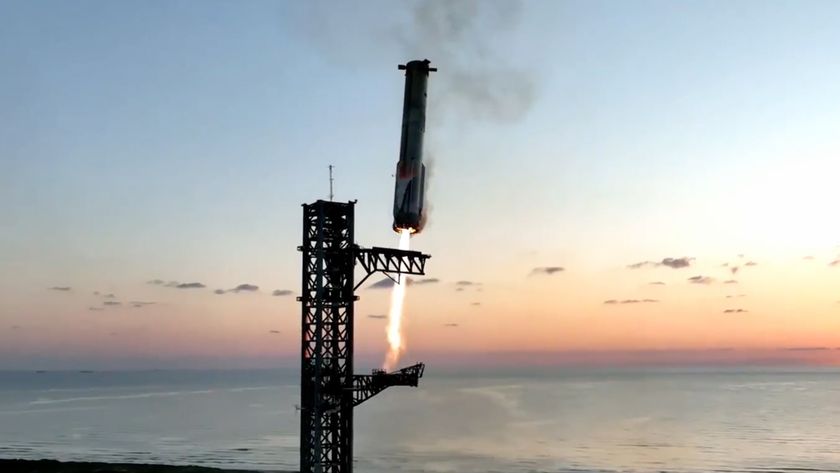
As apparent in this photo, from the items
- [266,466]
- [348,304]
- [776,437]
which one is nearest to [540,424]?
[776,437]

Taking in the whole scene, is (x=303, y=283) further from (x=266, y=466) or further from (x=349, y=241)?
(x=266, y=466)

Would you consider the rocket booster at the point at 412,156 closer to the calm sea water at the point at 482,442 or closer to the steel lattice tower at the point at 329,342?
the steel lattice tower at the point at 329,342

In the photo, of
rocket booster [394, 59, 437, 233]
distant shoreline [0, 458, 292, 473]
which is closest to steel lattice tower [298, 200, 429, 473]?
rocket booster [394, 59, 437, 233]

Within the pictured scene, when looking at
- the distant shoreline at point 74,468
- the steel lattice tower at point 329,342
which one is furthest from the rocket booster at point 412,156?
the distant shoreline at point 74,468

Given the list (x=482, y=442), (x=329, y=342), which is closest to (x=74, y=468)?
(x=329, y=342)

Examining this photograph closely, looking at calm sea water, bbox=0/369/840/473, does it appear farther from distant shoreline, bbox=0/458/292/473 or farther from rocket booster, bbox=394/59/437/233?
rocket booster, bbox=394/59/437/233
